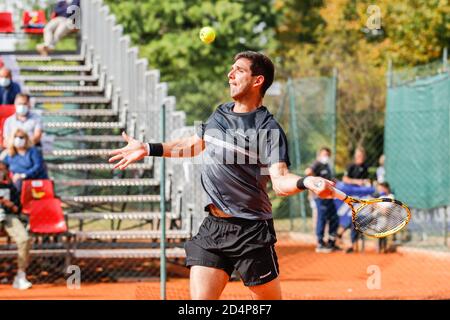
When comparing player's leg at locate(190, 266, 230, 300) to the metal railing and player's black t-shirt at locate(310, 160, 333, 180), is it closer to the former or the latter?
the metal railing

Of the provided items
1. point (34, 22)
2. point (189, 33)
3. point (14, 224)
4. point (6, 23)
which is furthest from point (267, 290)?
point (189, 33)

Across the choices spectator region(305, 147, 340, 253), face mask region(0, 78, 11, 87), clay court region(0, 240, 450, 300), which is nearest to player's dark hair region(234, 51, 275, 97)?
clay court region(0, 240, 450, 300)

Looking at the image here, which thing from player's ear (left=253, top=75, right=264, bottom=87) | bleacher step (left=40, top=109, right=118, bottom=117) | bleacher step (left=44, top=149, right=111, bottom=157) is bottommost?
bleacher step (left=44, top=149, right=111, bottom=157)

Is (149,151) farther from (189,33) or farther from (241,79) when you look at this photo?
(189,33)

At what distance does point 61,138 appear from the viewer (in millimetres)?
14125

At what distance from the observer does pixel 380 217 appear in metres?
6.20

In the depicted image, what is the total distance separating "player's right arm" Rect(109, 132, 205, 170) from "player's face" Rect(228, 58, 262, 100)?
437 mm

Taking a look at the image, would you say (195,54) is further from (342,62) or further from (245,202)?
(245,202)

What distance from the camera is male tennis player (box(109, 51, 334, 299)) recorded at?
20.0ft

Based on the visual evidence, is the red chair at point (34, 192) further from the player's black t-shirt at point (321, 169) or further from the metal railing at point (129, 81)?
the player's black t-shirt at point (321, 169)

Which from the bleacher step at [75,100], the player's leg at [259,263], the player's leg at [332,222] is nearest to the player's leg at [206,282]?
the player's leg at [259,263]

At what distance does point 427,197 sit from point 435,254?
4.37ft

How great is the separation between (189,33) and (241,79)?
22311 mm

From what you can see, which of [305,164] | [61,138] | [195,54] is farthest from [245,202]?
[195,54]
